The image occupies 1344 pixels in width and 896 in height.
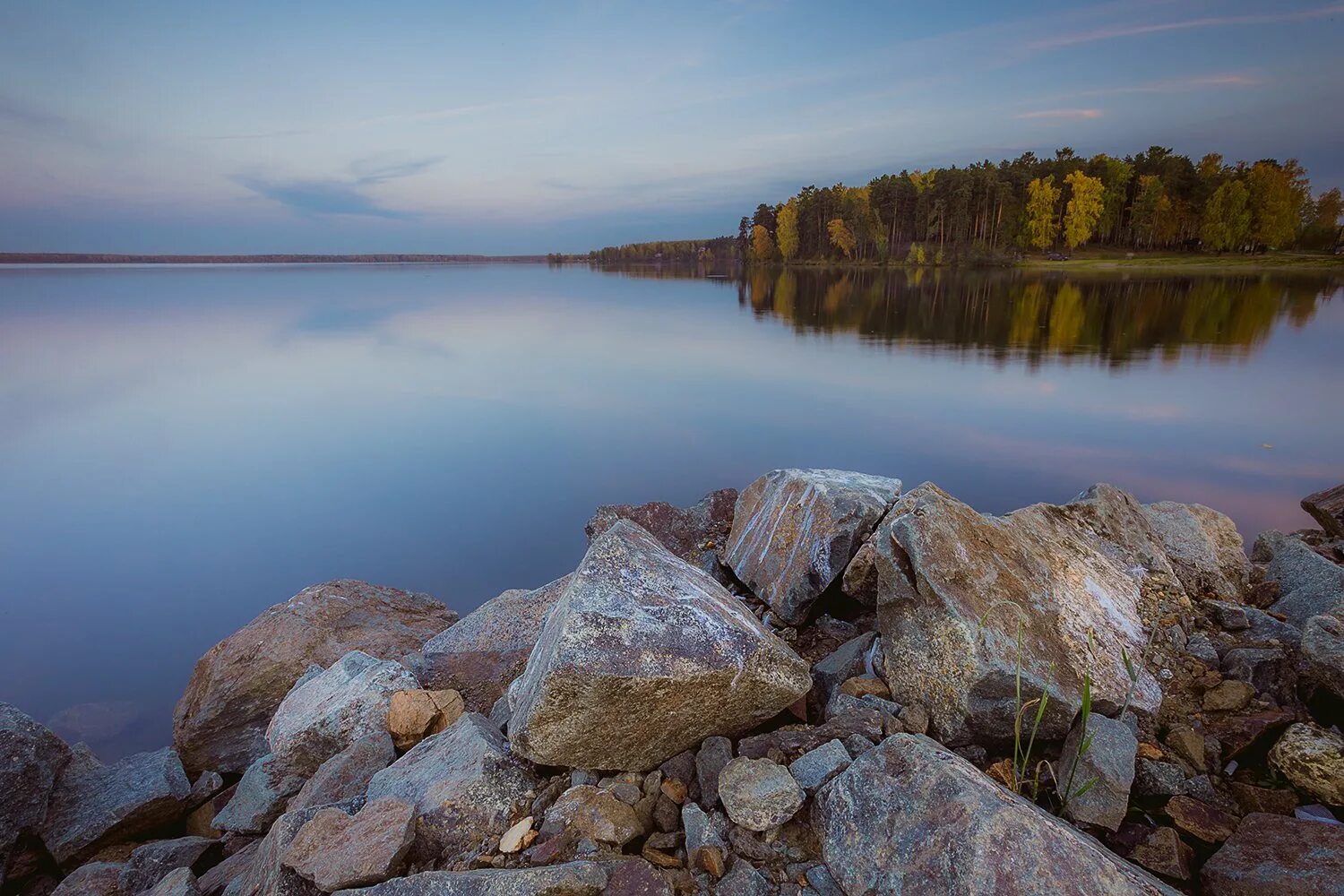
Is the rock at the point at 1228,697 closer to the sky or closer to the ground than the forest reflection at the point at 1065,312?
closer to the sky

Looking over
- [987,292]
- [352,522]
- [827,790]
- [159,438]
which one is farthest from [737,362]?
[987,292]

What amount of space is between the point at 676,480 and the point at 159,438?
15006mm

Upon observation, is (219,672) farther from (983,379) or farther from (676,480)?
(983,379)

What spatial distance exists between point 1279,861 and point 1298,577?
4.55 m

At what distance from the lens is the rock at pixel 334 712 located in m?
4.63

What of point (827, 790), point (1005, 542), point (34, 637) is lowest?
point (34, 637)

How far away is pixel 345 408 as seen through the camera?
21.0 metres

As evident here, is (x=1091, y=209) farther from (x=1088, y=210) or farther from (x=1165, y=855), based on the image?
(x=1165, y=855)

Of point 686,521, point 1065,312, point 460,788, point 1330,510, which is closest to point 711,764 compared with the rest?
point 460,788

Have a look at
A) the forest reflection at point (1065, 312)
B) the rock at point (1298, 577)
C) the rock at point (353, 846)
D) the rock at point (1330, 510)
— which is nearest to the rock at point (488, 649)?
the rock at point (353, 846)

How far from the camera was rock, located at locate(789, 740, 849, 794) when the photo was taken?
10.3 ft

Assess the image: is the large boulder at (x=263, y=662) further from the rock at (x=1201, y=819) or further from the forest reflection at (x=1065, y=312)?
the forest reflection at (x=1065, y=312)

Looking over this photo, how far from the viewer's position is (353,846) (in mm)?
3064

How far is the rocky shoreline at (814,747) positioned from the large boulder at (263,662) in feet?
0.98
